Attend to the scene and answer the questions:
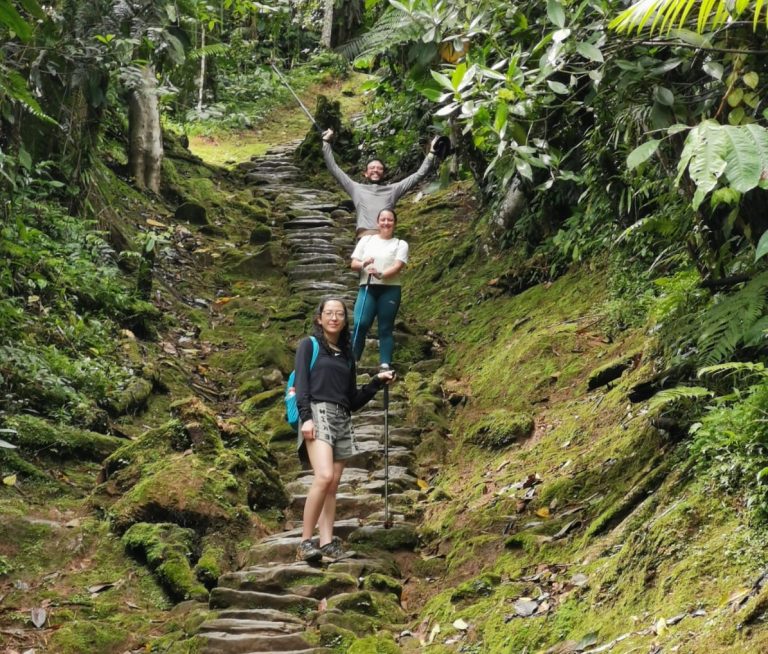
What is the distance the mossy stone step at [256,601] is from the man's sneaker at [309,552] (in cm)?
32

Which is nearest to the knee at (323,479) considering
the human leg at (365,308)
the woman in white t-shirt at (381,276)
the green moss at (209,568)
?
the green moss at (209,568)

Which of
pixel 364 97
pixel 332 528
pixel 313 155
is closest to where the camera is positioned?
pixel 332 528

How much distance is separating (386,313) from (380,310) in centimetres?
5

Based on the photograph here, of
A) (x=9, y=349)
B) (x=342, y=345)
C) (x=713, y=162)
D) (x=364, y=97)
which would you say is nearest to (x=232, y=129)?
(x=364, y=97)

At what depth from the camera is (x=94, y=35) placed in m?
8.16

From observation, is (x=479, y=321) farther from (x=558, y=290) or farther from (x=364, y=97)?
(x=364, y=97)

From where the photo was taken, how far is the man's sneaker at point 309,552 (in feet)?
18.5

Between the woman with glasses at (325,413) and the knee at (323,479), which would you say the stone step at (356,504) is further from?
the knee at (323,479)

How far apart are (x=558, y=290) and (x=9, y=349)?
4.85 meters

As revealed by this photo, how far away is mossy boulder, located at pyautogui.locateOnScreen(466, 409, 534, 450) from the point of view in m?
7.06

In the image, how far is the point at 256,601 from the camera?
532 cm

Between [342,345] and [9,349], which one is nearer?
[342,345]

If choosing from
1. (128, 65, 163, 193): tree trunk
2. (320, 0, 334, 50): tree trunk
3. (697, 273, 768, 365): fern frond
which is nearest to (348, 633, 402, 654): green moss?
(697, 273, 768, 365): fern frond

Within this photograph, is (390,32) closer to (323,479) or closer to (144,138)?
(323,479)
